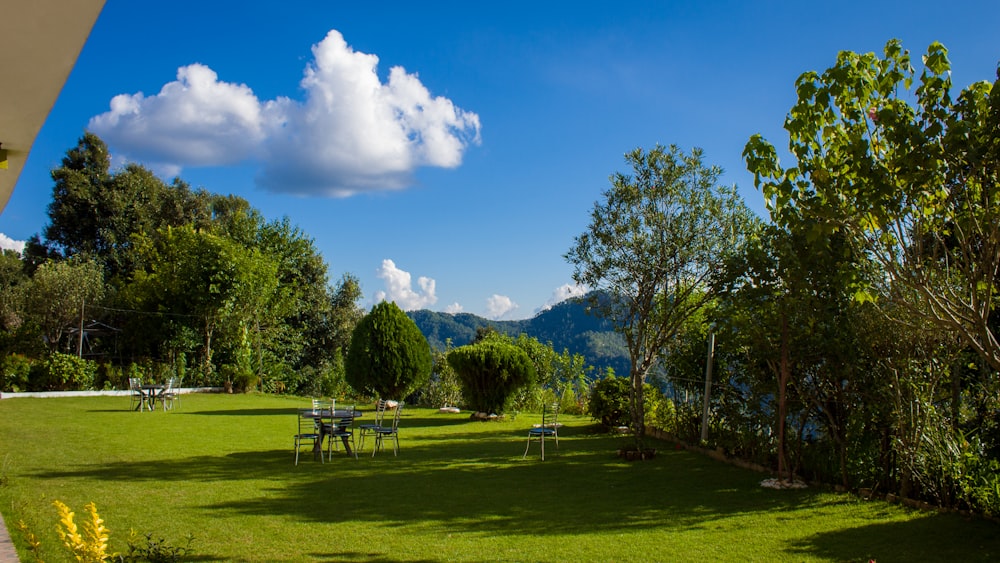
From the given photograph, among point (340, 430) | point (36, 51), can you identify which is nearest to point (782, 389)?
point (340, 430)

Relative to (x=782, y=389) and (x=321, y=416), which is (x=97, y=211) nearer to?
(x=321, y=416)

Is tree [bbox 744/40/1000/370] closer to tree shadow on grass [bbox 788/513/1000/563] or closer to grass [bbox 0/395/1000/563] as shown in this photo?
tree shadow on grass [bbox 788/513/1000/563]

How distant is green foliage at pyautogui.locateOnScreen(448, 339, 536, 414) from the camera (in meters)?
14.4

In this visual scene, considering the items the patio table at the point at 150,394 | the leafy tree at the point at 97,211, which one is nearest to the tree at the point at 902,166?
the patio table at the point at 150,394

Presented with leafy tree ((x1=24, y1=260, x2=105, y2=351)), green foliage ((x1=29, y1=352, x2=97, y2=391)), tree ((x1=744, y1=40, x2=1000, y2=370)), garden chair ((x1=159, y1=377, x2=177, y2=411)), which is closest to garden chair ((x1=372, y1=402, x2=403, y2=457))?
tree ((x1=744, y1=40, x2=1000, y2=370))

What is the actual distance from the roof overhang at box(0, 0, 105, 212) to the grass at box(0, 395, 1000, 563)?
11.3 ft

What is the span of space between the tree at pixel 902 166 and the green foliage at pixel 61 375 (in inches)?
741

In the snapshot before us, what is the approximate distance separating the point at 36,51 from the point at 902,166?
14.6 feet

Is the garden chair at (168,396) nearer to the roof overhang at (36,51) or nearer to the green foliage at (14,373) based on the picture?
the green foliage at (14,373)

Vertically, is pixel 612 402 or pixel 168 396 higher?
pixel 612 402

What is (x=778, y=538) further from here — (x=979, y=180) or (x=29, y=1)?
(x=29, y=1)

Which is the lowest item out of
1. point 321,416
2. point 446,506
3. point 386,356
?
point 446,506

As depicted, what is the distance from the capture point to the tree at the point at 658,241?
9.97 metres

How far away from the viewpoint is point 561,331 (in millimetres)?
57125
